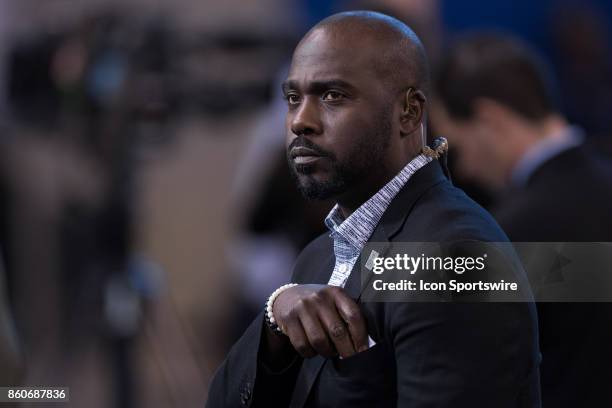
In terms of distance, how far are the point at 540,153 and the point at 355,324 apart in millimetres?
1723

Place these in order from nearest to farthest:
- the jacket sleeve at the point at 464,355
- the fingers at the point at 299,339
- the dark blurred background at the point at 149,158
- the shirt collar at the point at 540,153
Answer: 1. the jacket sleeve at the point at 464,355
2. the fingers at the point at 299,339
3. the shirt collar at the point at 540,153
4. the dark blurred background at the point at 149,158

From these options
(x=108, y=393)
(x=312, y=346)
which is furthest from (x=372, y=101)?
(x=108, y=393)

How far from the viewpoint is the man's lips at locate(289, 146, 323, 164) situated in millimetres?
A: 1940

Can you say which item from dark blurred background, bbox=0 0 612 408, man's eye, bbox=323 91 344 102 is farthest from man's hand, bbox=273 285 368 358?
dark blurred background, bbox=0 0 612 408

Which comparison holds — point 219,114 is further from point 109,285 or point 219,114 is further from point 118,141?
point 109,285

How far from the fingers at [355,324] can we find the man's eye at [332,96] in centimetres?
38

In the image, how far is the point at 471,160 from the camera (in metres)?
3.61

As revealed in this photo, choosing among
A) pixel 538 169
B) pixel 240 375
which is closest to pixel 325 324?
pixel 240 375

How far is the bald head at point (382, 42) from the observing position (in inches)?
75.3

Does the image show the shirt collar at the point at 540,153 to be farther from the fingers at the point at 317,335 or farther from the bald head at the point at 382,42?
the fingers at the point at 317,335

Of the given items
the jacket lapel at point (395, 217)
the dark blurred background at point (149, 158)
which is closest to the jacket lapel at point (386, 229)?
the jacket lapel at point (395, 217)

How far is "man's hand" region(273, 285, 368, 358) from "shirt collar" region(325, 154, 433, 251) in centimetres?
17

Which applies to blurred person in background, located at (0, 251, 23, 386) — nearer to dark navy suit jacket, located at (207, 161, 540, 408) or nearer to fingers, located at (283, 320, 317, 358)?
dark navy suit jacket, located at (207, 161, 540, 408)

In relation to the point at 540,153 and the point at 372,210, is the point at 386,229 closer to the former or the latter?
the point at 372,210
